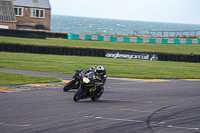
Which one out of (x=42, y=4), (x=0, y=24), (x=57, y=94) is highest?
(x=42, y=4)

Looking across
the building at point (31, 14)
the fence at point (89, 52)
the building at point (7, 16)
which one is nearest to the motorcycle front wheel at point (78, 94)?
the fence at point (89, 52)

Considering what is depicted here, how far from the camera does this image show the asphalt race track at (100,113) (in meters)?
8.09

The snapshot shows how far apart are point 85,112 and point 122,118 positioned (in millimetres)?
1289

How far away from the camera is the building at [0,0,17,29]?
5544 cm

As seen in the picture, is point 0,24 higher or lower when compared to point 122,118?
higher

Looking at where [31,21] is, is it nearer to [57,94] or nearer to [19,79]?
[19,79]

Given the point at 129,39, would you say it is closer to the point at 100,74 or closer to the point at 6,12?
the point at 6,12

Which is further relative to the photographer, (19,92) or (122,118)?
(19,92)

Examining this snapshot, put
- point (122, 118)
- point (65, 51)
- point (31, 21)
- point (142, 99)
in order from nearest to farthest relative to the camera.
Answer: point (122, 118) → point (142, 99) → point (65, 51) → point (31, 21)

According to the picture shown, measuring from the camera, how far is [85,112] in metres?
10.1

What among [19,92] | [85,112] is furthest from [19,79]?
[85,112]

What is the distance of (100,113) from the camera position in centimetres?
1004

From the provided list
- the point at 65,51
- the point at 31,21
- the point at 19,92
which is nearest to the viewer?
the point at 19,92

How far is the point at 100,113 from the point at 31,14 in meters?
56.6
